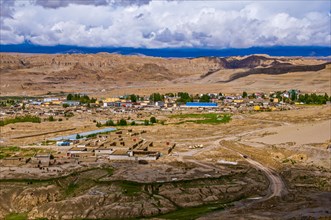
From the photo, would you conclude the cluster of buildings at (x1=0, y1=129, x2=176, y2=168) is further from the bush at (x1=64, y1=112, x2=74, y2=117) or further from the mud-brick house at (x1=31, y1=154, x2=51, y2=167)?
the bush at (x1=64, y1=112, x2=74, y2=117)

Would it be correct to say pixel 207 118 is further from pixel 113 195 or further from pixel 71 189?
pixel 113 195

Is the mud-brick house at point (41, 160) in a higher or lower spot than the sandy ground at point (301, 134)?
lower

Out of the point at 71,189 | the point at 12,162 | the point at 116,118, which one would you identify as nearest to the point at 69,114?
the point at 116,118

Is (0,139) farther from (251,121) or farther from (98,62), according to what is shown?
(98,62)

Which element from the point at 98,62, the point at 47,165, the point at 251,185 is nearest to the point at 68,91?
the point at 98,62

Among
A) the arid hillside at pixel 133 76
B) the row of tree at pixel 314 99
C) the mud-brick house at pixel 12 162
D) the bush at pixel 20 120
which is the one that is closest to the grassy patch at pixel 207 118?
the bush at pixel 20 120

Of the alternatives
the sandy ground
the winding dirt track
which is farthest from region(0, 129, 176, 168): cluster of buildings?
the sandy ground

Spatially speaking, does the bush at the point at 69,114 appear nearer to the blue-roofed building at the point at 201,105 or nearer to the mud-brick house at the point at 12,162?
the blue-roofed building at the point at 201,105
